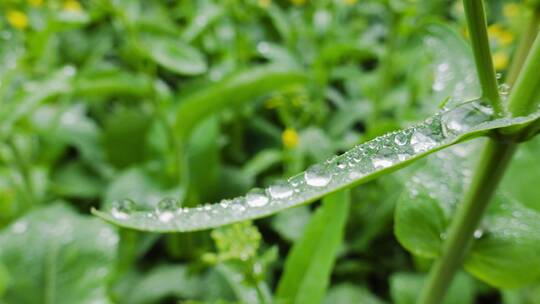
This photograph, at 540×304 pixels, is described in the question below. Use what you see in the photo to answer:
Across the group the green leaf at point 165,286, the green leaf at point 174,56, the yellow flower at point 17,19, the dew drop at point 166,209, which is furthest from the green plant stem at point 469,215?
the yellow flower at point 17,19

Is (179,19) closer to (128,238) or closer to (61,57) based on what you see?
(61,57)

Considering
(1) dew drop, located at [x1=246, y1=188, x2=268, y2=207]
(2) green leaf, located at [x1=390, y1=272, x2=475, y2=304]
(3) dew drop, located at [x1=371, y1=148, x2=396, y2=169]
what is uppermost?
(1) dew drop, located at [x1=246, y1=188, x2=268, y2=207]

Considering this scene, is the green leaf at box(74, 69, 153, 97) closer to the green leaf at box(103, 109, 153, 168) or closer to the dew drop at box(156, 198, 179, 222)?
the green leaf at box(103, 109, 153, 168)

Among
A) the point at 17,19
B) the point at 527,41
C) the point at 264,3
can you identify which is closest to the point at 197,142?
the point at 264,3

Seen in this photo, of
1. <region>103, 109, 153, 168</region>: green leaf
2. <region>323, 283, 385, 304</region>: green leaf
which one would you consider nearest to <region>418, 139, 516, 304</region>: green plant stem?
<region>323, 283, 385, 304</region>: green leaf

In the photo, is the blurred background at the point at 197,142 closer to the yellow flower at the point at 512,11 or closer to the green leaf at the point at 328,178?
the yellow flower at the point at 512,11

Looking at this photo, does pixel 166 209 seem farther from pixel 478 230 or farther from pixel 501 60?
pixel 501 60
